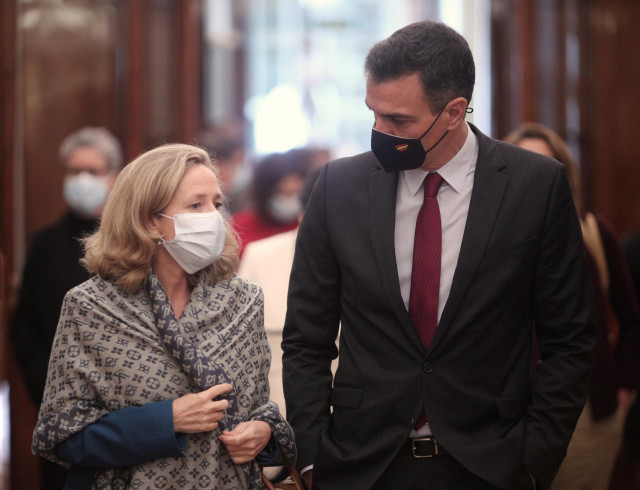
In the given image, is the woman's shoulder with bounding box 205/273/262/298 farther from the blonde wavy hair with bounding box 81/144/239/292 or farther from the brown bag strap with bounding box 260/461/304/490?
the brown bag strap with bounding box 260/461/304/490

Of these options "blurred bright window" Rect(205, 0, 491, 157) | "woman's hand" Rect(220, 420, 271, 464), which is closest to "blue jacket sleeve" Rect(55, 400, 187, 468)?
"woman's hand" Rect(220, 420, 271, 464)

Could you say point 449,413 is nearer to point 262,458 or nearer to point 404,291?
point 404,291

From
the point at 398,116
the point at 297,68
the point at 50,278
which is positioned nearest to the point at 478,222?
the point at 398,116

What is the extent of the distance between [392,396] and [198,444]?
0.55 m

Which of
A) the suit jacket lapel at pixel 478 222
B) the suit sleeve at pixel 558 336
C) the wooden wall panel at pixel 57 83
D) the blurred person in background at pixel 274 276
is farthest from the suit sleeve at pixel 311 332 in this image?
the wooden wall panel at pixel 57 83

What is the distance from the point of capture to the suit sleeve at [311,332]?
2578mm

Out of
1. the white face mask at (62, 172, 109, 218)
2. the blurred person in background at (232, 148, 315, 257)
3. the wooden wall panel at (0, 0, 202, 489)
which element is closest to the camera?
the white face mask at (62, 172, 109, 218)

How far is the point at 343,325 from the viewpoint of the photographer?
8.50 feet

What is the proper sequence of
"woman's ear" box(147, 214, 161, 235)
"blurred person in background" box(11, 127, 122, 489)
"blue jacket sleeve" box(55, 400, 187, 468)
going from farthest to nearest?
"blurred person in background" box(11, 127, 122, 489) → "woman's ear" box(147, 214, 161, 235) → "blue jacket sleeve" box(55, 400, 187, 468)

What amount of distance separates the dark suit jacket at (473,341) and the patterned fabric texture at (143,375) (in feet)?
0.62

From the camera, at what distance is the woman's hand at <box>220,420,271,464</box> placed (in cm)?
249

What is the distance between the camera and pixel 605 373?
3.50 meters

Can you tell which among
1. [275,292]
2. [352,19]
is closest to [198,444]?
[275,292]

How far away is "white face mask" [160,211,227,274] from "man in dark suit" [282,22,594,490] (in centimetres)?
28
